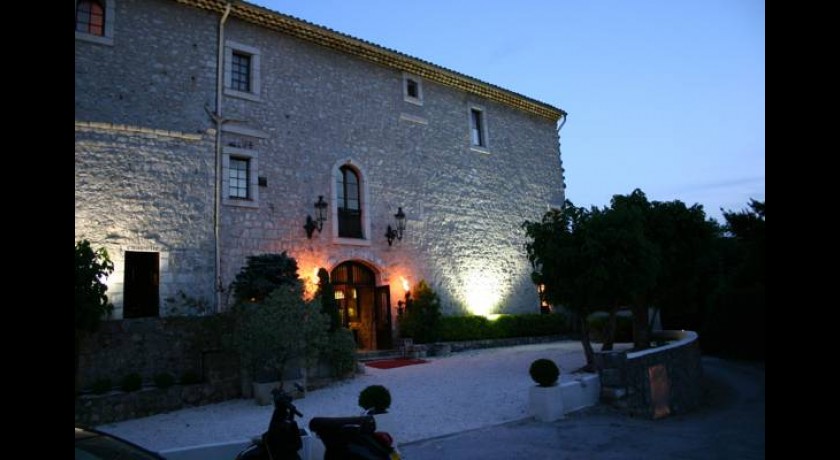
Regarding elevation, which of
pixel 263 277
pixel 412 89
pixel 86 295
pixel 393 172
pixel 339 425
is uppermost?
pixel 412 89

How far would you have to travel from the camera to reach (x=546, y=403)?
7.06m

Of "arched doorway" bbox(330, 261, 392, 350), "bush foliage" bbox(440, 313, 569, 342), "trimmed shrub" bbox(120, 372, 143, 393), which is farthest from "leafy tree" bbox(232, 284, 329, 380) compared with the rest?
"bush foliage" bbox(440, 313, 569, 342)

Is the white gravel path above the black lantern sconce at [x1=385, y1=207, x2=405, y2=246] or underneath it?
underneath

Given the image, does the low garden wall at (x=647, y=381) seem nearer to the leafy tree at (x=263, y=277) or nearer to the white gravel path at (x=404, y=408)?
the white gravel path at (x=404, y=408)

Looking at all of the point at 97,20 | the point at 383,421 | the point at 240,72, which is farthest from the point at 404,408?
the point at 97,20

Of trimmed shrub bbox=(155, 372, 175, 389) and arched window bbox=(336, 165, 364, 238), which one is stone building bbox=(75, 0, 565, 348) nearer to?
arched window bbox=(336, 165, 364, 238)

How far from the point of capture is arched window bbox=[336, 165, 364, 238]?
14148mm

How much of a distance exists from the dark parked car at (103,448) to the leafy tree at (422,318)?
1132 centimetres

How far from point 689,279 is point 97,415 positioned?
41.3 ft

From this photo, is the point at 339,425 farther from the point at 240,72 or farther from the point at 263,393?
the point at 240,72

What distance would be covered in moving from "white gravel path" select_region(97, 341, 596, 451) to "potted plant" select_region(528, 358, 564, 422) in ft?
0.96

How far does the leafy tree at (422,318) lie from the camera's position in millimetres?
14211

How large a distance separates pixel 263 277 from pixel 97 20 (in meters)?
6.48
